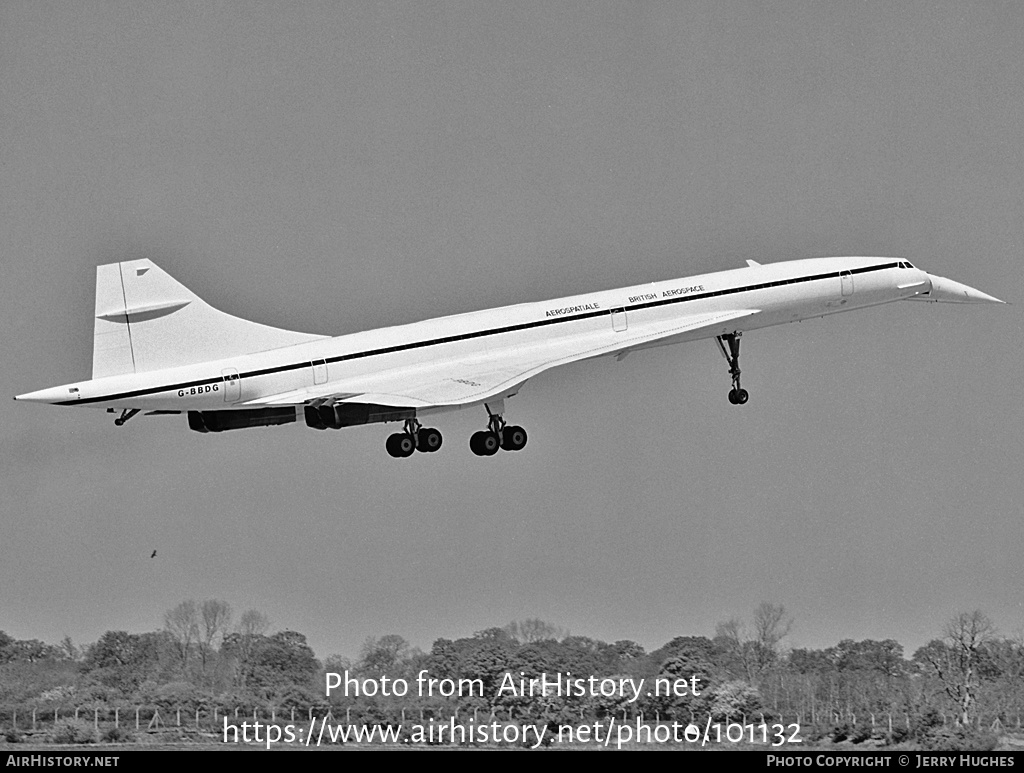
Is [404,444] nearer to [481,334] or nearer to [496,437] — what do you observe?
[496,437]

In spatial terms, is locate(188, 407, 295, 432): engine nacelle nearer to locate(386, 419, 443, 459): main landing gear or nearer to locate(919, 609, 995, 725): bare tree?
locate(386, 419, 443, 459): main landing gear

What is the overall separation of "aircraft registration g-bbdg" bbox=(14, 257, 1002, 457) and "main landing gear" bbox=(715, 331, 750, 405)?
619 mm

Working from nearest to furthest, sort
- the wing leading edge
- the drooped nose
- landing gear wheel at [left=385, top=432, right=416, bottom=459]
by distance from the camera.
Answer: the wing leading edge → landing gear wheel at [left=385, top=432, right=416, bottom=459] → the drooped nose

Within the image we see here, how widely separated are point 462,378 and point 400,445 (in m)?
1.45

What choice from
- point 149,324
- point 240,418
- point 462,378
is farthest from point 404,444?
point 149,324

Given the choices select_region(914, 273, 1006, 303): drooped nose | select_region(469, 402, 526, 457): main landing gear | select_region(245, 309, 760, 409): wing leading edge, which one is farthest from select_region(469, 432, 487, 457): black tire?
select_region(914, 273, 1006, 303): drooped nose

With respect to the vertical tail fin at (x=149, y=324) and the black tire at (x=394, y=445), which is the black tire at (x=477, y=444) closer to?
the black tire at (x=394, y=445)

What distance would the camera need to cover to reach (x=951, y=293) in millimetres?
38031

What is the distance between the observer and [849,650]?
39.1 metres

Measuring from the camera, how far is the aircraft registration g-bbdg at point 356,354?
3038 centimetres

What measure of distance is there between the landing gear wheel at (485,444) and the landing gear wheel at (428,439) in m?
1.02

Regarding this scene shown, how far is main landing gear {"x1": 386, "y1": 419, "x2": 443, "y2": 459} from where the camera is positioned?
32.3 m

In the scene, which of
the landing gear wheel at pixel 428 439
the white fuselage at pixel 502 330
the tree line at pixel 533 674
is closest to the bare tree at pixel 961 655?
the tree line at pixel 533 674

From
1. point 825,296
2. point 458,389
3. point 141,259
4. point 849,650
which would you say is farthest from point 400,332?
point 849,650
